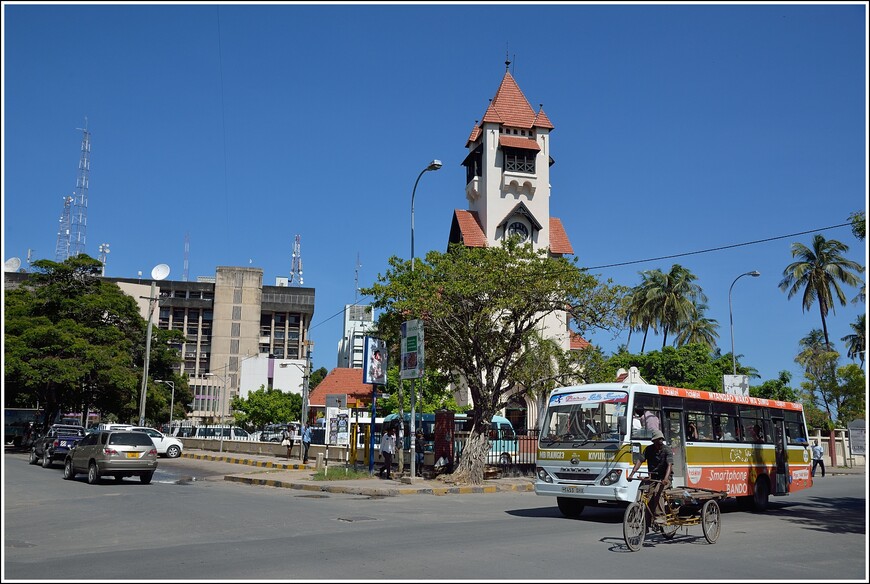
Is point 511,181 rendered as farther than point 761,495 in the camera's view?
Yes

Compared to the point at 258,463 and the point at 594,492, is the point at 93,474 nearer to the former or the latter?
the point at 258,463

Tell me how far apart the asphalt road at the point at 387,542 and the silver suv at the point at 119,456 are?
3.20m

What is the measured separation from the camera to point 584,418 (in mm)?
15625

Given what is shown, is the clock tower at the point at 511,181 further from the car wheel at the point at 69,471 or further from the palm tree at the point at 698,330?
the car wheel at the point at 69,471

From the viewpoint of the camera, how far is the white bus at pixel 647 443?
14.8 m

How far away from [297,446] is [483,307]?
18.6 m

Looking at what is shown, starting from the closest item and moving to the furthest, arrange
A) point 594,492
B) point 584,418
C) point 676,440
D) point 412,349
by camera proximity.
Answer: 1. point 594,492
2. point 584,418
3. point 676,440
4. point 412,349

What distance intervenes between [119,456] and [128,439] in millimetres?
574

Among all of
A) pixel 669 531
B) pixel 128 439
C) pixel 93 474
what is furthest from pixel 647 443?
pixel 93 474

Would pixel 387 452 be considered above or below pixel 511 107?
below

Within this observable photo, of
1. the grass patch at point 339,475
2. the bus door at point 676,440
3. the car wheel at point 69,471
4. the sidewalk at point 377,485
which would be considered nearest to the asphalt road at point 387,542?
the bus door at point 676,440

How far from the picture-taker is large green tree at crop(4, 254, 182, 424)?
39344 millimetres

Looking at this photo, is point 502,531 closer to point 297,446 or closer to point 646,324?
point 297,446

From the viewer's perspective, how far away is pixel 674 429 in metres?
16.2
